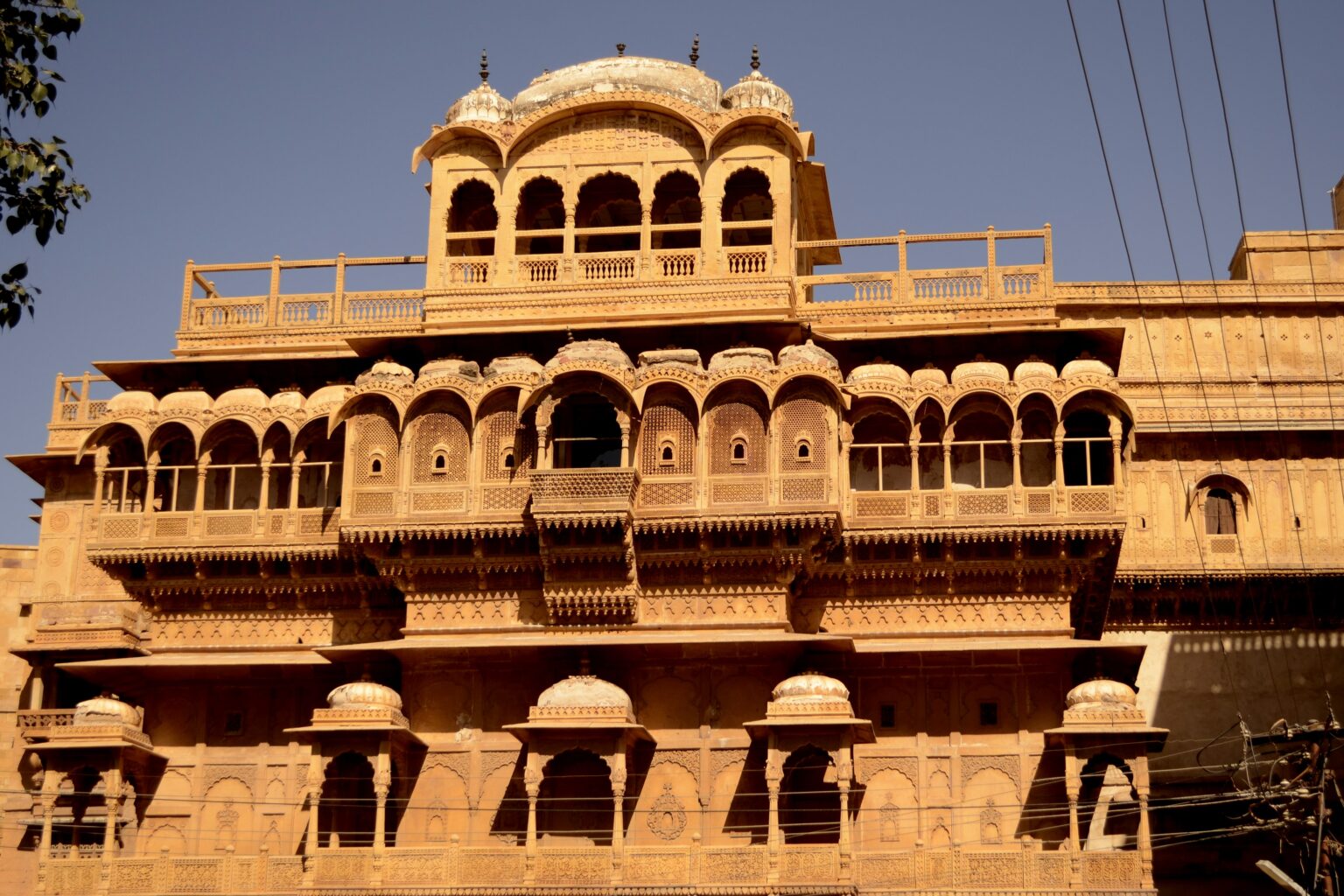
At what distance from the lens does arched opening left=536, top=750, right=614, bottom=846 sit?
92.0ft

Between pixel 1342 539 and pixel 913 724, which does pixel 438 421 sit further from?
pixel 1342 539

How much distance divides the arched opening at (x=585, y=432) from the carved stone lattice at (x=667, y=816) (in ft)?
15.4

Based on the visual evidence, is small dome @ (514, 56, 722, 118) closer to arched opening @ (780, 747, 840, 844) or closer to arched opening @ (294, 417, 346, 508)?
arched opening @ (294, 417, 346, 508)

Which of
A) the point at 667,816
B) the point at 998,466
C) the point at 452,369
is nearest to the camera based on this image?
the point at 667,816

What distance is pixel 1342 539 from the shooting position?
115 feet

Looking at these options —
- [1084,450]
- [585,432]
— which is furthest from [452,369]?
[1084,450]

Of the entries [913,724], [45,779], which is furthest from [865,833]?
[45,779]

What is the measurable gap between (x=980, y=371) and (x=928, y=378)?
72cm

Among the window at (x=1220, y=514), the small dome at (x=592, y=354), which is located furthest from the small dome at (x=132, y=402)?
the window at (x=1220, y=514)

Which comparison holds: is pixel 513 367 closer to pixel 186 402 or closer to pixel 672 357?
pixel 672 357

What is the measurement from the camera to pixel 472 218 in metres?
34.0

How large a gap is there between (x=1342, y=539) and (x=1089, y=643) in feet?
29.5

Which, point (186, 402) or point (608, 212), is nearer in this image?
point (186, 402)

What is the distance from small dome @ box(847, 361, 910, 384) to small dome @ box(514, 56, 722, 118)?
560cm
